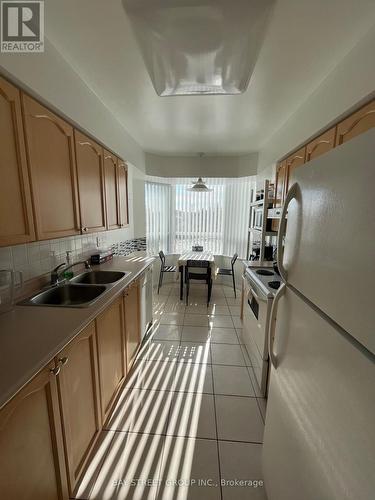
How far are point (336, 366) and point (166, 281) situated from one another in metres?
4.09

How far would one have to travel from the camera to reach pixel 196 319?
3035 millimetres

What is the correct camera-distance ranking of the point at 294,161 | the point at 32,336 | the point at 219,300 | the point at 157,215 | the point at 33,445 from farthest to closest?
the point at 157,215, the point at 219,300, the point at 294,161, the point at 32,336, the point at 33,445

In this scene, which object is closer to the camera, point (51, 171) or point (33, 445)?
point (33, 445)

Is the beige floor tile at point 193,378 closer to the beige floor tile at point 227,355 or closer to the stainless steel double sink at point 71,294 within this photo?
the beige floor tile at point 227,355

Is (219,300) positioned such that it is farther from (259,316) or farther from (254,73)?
(254,73)

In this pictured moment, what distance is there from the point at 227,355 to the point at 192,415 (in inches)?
31.6

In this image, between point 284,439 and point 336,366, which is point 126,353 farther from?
point 336,366

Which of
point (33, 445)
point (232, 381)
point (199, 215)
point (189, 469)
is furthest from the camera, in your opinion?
point (199, 215)

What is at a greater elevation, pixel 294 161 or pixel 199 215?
pixel 294 161

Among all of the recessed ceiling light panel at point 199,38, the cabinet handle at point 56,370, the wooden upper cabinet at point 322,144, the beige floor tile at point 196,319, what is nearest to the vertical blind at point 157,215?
the beige floor tile at point 196,319

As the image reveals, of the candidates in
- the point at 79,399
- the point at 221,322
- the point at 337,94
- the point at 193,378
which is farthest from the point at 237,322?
the point at 337,94

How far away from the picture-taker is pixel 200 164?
3.98 metres

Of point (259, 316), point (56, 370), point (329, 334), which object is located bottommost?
point (259, 316)

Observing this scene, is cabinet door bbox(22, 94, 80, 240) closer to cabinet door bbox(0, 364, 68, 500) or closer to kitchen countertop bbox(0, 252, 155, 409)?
kitchen countertop bbox(0, 252, 155, 409)
